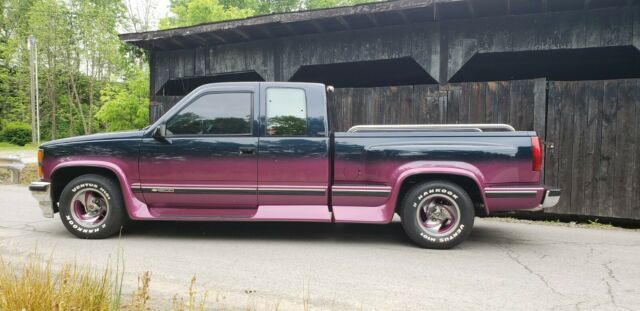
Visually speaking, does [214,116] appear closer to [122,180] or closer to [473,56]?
[122,180]

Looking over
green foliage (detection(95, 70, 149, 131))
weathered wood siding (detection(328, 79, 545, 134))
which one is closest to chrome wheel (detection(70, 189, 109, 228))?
weathered wood siding (detection(328, 79, 545, 134))

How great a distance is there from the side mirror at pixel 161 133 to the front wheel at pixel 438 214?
2.98 meters

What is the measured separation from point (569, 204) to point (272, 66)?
6626 millimetres

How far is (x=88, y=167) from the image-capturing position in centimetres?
557

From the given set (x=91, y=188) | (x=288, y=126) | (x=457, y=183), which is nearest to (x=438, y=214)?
(x=457, y=183)

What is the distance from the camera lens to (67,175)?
5746 millimetres

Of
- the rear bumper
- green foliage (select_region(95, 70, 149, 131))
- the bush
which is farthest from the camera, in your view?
the bush

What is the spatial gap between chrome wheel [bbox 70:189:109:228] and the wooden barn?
316cm

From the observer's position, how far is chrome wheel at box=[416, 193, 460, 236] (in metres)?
5.18

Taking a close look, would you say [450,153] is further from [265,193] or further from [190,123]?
[190,123]

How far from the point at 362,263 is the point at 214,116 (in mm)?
2521

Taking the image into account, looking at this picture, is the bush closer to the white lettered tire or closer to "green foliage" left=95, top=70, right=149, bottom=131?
"green foliage" left=95, top=70, right=149, bottom=131

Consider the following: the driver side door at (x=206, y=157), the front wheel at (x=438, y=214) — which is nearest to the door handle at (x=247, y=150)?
the driver side door at (x=206, y=157)

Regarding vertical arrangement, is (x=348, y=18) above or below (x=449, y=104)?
above
